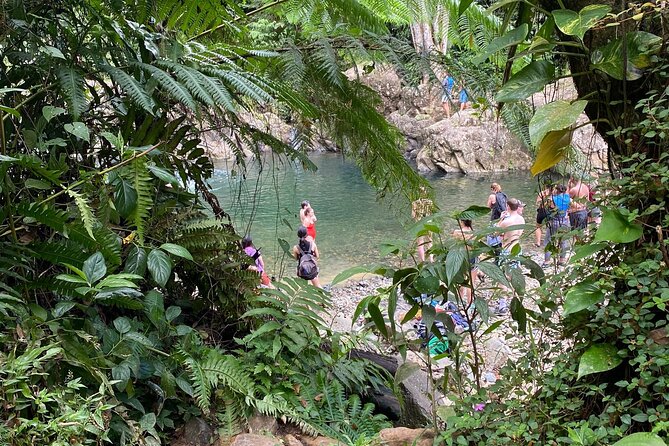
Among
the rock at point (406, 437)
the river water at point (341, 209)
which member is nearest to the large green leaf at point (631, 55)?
the rock at point (406, 437)

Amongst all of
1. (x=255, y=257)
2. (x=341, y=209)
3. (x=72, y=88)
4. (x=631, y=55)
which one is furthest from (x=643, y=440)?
(x=341, y=209)

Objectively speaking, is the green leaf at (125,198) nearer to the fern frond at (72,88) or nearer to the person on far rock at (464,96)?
the fern frond at (72,88)

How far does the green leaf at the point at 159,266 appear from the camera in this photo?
1.65 metres

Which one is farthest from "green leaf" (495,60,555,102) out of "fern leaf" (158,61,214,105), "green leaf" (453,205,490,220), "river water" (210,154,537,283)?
"river water" (210,154,537,283)

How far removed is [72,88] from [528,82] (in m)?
1.33

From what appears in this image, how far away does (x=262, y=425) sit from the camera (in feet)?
6.59

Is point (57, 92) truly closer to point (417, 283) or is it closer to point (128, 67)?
point (128, 67)

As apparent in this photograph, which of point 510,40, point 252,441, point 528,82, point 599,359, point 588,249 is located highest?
point 510,40

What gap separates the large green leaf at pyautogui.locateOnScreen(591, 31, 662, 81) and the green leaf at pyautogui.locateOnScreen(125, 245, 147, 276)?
57.4 inches

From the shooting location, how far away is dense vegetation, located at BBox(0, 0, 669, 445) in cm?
128

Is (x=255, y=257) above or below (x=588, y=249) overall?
below

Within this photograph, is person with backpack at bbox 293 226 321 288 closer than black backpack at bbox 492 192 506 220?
Yes

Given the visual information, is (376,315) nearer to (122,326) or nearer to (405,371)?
(405,371)

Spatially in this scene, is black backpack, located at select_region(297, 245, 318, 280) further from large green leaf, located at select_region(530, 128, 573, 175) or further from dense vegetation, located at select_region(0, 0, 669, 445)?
large green leaf, located at select_region(530, 128, 573, 175)
